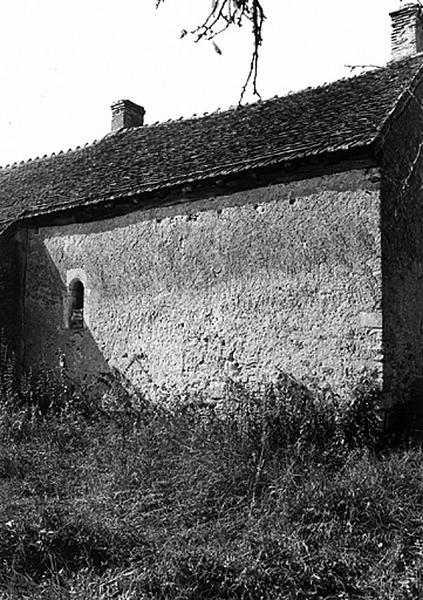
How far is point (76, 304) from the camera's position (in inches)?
566

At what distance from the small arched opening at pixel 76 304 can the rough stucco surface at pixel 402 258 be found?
576cm

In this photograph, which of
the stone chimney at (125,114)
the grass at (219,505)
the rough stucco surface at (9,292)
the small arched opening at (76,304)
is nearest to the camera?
the grass at (219,505)

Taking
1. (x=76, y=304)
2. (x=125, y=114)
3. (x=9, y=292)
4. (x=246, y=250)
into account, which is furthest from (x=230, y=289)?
(x=125, y=114)

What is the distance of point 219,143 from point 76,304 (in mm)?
3883

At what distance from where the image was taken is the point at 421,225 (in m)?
12.1

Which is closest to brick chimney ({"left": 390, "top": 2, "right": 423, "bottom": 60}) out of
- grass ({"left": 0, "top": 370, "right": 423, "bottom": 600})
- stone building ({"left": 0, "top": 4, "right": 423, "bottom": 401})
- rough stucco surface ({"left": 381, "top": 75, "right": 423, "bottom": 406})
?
stone building ({"left": 0, "top": 4, "right": 423, "bottom": 401})

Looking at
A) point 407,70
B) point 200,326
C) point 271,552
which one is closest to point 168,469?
point 271,552

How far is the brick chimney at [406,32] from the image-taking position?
14008 millimetres

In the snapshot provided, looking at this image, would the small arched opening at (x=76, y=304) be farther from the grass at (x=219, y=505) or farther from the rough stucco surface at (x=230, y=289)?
the grass at (x=219, y=505)

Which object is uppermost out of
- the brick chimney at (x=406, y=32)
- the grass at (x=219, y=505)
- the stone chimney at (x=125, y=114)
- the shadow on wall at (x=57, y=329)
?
the brick chimney at (x=406, y=32)

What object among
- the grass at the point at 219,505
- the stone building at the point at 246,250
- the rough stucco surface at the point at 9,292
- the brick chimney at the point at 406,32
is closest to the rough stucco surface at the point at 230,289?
the stone building at the point at 246,250

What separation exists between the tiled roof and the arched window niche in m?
1.50

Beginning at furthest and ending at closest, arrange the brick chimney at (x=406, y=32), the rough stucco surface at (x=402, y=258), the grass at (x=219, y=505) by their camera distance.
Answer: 1. the brick chimney at (x=406, y=32)
2. the rough stucco surface at (x=402, y=258)
3. the grass at (x=219, y=505)

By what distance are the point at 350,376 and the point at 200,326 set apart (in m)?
2.64
